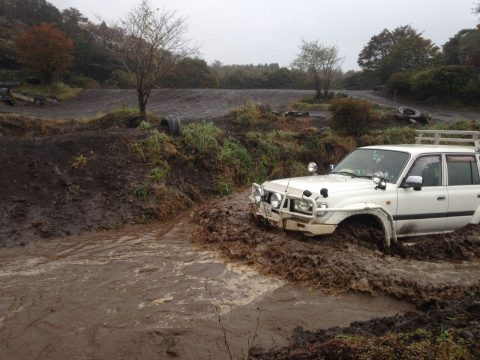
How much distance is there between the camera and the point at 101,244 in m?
7.54

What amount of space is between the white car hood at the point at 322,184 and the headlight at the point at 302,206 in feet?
0.41

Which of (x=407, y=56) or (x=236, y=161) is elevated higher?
(x=407, y=56)

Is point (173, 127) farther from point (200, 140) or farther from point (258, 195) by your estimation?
point (258, 195)

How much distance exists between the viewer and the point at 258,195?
6742 mm

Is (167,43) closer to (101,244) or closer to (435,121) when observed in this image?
(101,244)

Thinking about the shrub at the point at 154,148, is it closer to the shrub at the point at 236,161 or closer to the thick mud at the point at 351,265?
the shrub at the point at 236,161

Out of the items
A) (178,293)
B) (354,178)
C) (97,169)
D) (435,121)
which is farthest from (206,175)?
(435,121)

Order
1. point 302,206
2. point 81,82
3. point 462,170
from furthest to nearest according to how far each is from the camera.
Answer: point 81,82
point 462,170
point 302,206

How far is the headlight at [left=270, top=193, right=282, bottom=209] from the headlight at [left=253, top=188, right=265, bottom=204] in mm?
287

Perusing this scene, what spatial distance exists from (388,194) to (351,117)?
33.4 feet

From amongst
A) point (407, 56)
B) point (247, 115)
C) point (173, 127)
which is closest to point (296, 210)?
point (173, 127)

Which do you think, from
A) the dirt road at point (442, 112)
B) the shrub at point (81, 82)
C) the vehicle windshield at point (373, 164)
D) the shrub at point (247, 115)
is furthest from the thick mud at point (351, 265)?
the shrub at point (81, 82)

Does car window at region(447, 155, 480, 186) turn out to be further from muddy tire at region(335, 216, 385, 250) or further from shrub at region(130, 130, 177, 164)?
shrub at region(130, 130, 177, 164)

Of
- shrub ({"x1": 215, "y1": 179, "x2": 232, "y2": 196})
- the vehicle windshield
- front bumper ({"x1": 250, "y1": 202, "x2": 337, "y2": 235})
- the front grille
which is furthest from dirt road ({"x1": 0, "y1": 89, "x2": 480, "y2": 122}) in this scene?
the front grille
